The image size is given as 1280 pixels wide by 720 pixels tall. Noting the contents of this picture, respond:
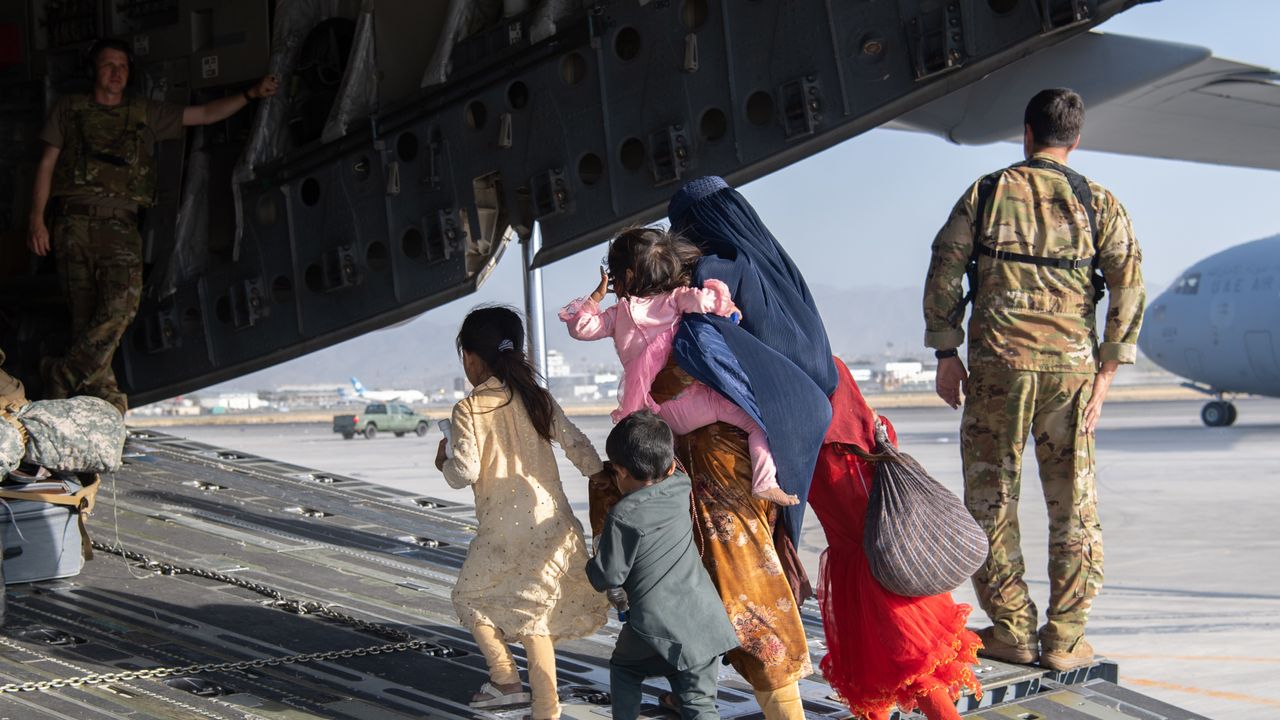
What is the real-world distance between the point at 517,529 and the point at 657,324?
76cm

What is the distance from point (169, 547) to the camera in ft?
19.5

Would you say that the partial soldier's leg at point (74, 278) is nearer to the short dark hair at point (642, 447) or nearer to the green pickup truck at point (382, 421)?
the short dark hair at point (642, 447)

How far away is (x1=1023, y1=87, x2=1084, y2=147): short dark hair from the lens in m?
4.20

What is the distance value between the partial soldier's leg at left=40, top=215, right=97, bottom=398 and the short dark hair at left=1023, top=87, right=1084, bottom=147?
4861 mm

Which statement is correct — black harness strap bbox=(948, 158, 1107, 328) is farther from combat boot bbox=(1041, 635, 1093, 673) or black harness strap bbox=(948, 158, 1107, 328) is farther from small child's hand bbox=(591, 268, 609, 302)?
small child's hand bbox=(591, 268, 609, 302)

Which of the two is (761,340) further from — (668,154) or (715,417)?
(668,154)

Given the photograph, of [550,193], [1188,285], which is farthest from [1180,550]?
[1188,285]

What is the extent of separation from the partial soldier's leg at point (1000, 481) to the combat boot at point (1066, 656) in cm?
6

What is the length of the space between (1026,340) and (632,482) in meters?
1.56

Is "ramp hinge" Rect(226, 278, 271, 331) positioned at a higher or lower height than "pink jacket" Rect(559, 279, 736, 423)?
higher

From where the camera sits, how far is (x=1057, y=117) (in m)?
4.20

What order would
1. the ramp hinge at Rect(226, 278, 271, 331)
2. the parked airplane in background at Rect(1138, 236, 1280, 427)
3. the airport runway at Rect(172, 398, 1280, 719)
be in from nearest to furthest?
1. the airport runway at Rect(172, 398, 1280, 719)
2. the ramp hinge at Rect(226, 278, 271, 331)
3. the parked airplane in background at Rect(1138, 236, 1280, 427)

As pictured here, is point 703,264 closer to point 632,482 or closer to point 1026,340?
point 632,482

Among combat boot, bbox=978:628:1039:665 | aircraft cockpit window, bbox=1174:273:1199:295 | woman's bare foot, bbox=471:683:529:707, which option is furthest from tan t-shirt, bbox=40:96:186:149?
aircraft cockpit window, bbox=1174:273:1199:295
